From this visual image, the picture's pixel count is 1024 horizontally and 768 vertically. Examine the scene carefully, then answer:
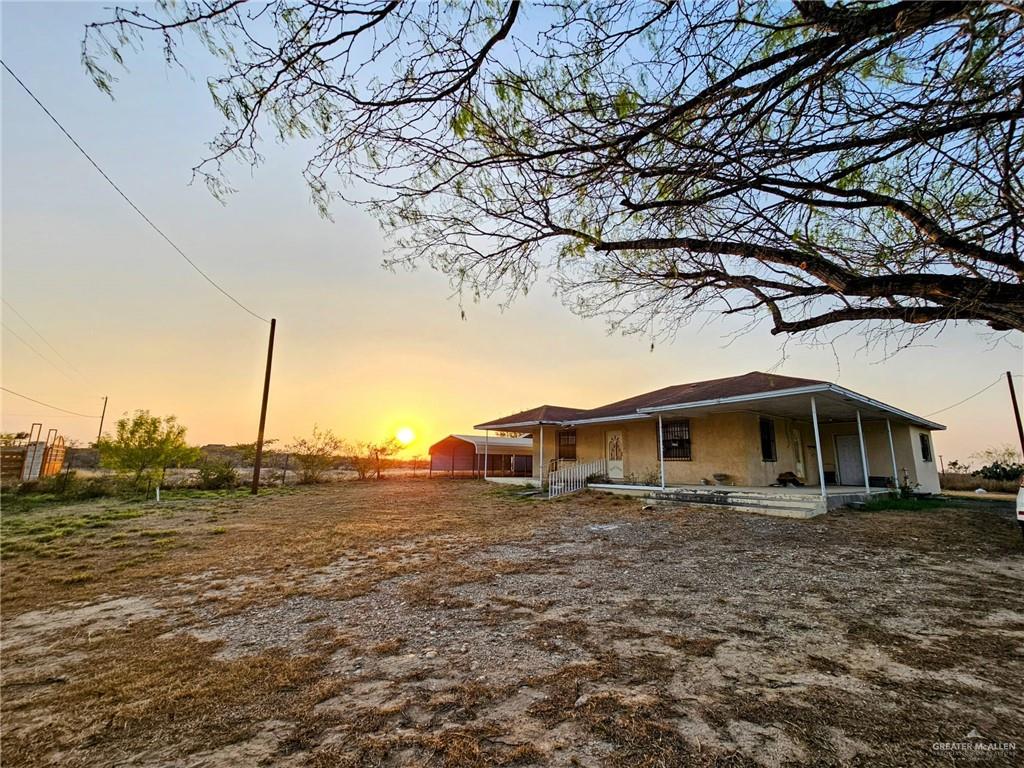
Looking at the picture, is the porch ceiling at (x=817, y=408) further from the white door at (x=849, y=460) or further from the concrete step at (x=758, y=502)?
the concrete step at (x=758, y=502)

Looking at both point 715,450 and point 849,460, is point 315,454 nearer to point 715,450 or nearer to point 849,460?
point 715,450

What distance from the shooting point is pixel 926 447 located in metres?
15.9

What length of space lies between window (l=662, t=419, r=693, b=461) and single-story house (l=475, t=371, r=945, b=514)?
0.11 ft

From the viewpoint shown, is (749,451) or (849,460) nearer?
(749,451)

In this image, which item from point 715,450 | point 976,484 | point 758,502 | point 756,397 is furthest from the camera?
point 976,484

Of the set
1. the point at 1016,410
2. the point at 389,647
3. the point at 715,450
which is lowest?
the point at 389,647

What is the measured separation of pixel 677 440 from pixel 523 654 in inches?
491

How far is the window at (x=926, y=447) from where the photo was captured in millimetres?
15495

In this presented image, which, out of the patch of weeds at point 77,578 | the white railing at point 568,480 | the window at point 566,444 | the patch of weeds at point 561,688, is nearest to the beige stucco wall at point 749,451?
the window at point 566,444

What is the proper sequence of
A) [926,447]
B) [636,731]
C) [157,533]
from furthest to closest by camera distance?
[926,447]
[157,533]
[636,731]

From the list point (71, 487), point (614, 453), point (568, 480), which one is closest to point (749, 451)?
point (614, 453)

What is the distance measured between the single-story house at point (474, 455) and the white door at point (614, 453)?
480 inches

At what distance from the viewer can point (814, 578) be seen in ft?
16.1

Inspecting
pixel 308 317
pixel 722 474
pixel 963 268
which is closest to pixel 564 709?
pixel 963 268
